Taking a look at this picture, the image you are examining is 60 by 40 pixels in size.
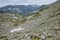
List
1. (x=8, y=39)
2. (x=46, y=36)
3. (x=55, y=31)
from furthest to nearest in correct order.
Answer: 1. (x=8, y=39)
2. (x=55, y=31)
3. (x=46, y=36)

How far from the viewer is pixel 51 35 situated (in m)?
15.5

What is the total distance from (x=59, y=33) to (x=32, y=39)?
286 centimetres

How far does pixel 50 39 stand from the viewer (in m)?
14.9

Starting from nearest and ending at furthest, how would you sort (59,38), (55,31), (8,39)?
(59,38), (55,31), (8,39)

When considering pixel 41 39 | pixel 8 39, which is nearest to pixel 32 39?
pixel 41 39

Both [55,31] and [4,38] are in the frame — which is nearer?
[55,31]

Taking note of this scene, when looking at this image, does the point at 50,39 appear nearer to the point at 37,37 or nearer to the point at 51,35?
the point at 51,35

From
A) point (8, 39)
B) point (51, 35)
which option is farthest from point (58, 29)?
point (8, 39)

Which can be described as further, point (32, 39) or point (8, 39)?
point (8, 39)

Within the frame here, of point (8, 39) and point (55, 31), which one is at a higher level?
point (55, 31)

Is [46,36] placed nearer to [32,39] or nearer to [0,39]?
[32,39]

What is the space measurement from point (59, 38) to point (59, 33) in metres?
1.27

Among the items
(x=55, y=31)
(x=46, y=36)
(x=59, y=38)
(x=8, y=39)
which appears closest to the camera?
(x=59, y=38)

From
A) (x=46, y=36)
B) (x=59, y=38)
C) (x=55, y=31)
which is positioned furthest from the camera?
(x=55, y=31)
